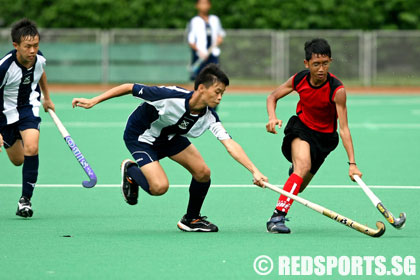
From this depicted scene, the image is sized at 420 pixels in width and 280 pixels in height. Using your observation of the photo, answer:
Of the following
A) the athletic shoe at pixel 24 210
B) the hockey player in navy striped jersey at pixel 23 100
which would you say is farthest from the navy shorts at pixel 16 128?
the athletic shoe at pixel 24 210

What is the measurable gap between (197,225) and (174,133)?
68 cm

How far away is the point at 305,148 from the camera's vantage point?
702 centimetres

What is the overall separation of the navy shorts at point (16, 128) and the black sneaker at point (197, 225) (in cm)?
156

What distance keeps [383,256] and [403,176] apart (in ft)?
12.8

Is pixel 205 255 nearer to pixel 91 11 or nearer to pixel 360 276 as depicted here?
pixel 360 276

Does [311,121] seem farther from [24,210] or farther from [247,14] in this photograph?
[247,14]

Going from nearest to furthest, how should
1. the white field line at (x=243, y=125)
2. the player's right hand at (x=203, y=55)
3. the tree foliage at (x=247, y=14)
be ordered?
1. the white field line at (x=243, y=125)
2. the player's right hand at (x=203, y=55)
3. the tree foliage at (x=247, y=14)

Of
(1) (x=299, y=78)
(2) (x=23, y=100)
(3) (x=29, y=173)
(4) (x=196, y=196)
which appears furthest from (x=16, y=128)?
(1) (x=299, y=78)

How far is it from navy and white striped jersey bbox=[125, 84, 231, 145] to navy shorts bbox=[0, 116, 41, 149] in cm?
110

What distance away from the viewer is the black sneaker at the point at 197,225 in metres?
6.68

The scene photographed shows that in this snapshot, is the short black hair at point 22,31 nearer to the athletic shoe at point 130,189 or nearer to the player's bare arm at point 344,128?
the athletic shoe at point 130,189

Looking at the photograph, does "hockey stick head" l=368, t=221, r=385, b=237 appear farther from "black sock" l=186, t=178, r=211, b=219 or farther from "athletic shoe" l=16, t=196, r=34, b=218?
"athletic shoe" l=16, t=196, r=34, b=218

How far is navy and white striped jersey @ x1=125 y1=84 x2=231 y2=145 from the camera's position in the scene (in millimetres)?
6605

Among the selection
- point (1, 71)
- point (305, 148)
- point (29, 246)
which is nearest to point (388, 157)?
point (305, 148)
